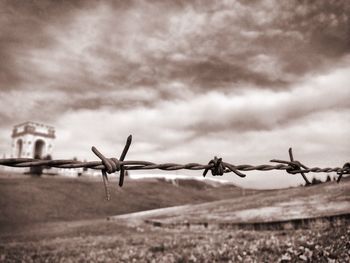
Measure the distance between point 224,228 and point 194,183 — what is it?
68.3 m

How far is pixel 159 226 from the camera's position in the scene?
1698cm

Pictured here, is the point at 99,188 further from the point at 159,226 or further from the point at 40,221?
the point at 159,226

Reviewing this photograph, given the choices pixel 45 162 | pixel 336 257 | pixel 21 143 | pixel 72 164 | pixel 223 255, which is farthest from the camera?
pixel 21 143

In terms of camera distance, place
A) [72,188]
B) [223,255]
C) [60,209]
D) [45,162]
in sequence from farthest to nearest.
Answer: [72,188], [60,209], [223,255], [45,162]

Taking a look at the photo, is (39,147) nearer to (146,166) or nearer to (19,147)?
(19,147)

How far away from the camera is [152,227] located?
16.8 metres

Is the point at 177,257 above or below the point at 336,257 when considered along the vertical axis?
below

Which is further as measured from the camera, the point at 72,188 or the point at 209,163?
the point at 72,188

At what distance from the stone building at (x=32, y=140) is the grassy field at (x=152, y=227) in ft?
92.7

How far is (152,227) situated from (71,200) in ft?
73.6

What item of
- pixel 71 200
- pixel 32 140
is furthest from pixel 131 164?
pixel 32 140

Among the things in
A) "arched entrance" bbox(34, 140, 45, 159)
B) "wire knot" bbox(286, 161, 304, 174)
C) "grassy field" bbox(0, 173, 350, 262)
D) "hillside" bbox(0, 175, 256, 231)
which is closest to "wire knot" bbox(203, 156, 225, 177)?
"wire knot" bbox(286, 161, 304, 174)

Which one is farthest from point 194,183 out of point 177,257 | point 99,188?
point 177,257

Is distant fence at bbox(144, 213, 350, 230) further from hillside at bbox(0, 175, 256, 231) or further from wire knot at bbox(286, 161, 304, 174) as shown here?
hillside at bbox(0, 175, 256, 231)
